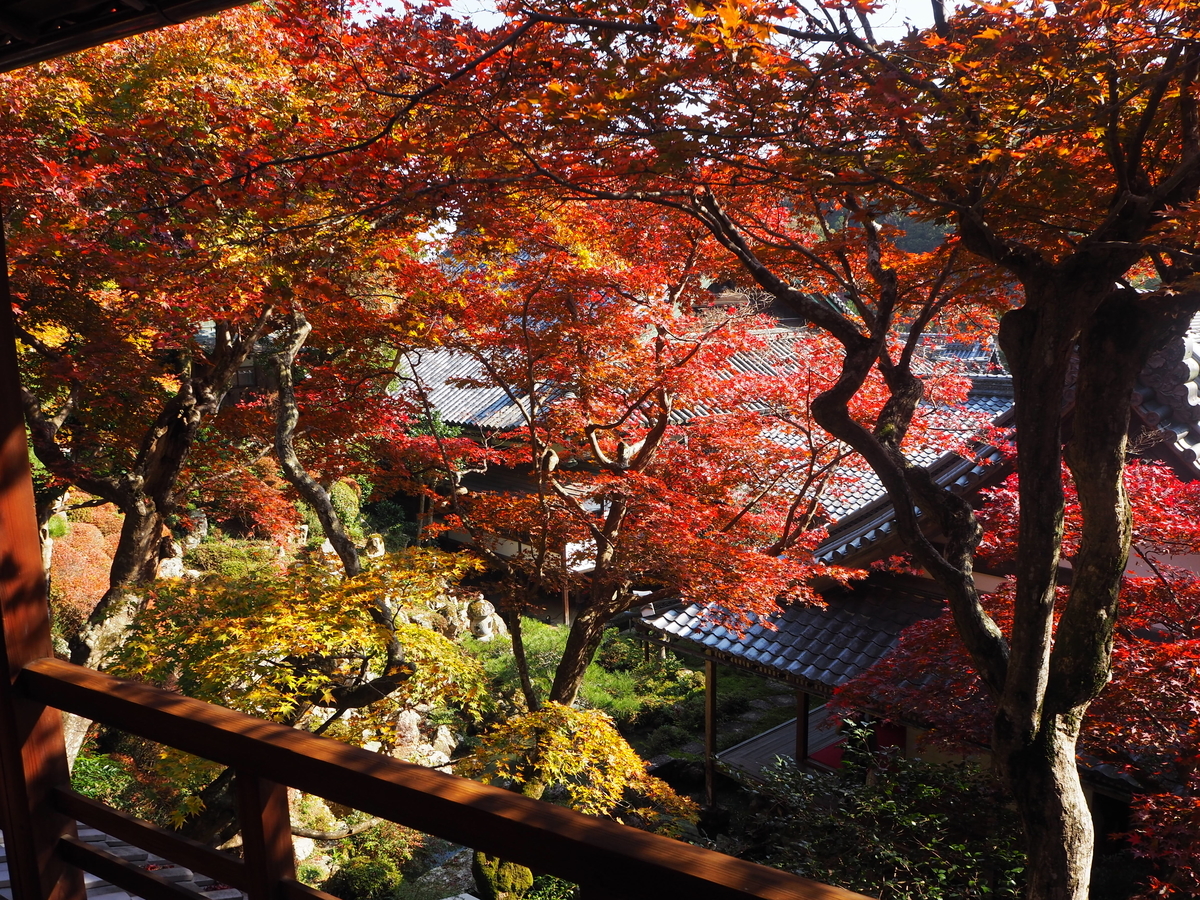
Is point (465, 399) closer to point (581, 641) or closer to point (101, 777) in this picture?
point (101, 777)

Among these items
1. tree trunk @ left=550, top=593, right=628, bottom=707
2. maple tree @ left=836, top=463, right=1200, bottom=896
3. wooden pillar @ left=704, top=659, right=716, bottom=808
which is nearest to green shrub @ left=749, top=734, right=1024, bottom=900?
maple tree @ left=836, top=463, right=1200, bottom=896

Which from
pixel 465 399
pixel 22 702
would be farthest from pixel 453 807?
pixel 465 399

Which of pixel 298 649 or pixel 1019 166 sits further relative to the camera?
pixel 298 649

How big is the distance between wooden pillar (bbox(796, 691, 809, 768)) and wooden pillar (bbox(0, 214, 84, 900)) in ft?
22.2

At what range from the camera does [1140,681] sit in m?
4.46

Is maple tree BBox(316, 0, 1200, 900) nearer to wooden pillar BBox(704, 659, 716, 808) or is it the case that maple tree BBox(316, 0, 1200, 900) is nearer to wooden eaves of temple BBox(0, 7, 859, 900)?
wooden eaves of temple BBox(0, 7, 859, 900)

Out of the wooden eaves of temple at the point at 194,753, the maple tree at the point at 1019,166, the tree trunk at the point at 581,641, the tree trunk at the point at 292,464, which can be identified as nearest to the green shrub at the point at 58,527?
the tree trunk at the point at 292,464

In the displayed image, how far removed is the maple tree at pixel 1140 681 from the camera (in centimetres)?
424

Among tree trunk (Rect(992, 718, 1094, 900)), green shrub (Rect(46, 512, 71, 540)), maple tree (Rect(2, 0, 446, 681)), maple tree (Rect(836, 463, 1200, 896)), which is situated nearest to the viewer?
tree trunk (Rect(992, 718, 1094, 900))

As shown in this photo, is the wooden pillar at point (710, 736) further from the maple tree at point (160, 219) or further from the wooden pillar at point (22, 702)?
the wooden pillar at point (22, 702)

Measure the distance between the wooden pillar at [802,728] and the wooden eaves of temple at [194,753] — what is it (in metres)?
6.74

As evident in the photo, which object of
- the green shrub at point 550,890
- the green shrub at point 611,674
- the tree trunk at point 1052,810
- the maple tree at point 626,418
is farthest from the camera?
the green shrub at point 611,674

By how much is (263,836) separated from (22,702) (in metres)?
0.77

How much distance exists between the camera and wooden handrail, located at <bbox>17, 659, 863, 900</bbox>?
1.03 meters
